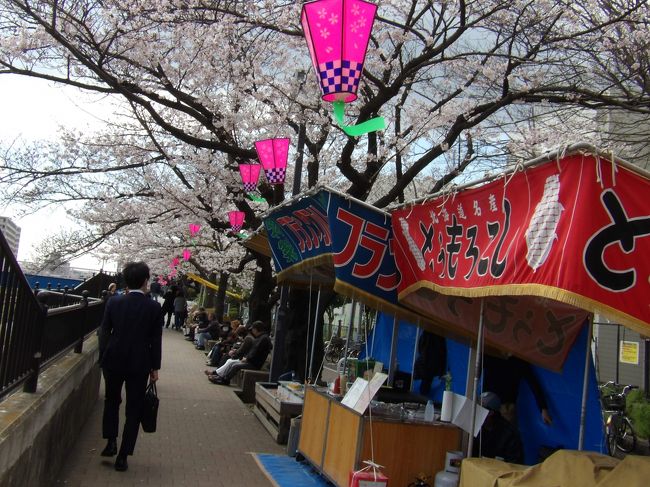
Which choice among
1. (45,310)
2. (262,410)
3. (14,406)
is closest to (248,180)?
(262,410)

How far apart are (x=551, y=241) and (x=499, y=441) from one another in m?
3.00

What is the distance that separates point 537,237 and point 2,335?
135 inches

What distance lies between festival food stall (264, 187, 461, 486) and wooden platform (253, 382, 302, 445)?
1434 millimetres

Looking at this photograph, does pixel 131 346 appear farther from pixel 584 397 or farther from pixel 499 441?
pixel 584 397

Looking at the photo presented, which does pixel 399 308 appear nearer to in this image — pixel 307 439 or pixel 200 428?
pixel 307 439

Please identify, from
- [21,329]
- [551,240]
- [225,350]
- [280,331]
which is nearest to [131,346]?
[21,329]

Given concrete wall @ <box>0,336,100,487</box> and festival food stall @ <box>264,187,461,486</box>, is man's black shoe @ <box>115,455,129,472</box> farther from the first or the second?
festival food stall @ <box>264,187,461,486</box>

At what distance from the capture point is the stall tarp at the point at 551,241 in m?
3.53

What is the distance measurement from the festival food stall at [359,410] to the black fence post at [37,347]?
266 cm

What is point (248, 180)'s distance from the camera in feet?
39.2

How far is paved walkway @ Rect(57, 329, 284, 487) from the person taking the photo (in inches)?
250

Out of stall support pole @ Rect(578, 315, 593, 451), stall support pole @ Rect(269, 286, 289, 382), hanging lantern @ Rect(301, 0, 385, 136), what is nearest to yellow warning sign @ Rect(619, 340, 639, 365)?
stall support pole @ Rect(269, 286, 289, 382)

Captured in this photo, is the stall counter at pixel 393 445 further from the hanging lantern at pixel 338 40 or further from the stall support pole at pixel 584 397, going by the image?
the hanging lantern at pixel 338 40

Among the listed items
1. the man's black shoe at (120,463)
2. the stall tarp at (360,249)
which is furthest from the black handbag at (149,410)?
the stall tarp at (360,249)
